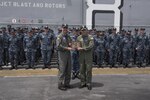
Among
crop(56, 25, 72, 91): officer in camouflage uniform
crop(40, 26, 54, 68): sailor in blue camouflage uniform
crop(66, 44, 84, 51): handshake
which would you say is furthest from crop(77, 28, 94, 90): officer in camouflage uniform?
crop(40, 26, 54, 68): sailor in blue camouflage uniform

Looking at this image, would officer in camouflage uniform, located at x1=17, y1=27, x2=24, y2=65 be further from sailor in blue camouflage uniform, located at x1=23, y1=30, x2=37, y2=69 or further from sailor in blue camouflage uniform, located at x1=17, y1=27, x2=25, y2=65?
sailor in blue camouflage uniform, located at x1=23, y1=30, x2=37, y2=69

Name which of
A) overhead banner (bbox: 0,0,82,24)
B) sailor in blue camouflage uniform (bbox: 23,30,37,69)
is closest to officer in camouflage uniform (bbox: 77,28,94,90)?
sailor in blue camouflage uniform (bbox: 23,30,37,69)

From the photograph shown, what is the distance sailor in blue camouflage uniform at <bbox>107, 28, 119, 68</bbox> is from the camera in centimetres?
1495

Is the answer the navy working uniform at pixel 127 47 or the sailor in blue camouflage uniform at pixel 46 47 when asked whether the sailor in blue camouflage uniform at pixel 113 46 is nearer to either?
the navy working uniform at pixel 127 47

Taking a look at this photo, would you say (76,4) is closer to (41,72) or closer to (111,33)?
(111,33)

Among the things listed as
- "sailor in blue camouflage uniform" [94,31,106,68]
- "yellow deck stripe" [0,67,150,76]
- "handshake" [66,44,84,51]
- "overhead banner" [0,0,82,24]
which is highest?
"overhead banner" [0,0,82,24]

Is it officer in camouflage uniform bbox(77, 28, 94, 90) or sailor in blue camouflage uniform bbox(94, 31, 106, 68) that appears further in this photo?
sailor in blue camouflage uniform bbox(94, 31, 106, 68)

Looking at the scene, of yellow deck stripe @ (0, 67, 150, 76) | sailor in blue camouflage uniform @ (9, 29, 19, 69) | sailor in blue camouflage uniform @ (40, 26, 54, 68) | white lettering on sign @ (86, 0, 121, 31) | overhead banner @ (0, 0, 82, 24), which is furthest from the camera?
overhead banner @ (0, 0, 82, 24)

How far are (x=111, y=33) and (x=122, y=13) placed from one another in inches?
80.4

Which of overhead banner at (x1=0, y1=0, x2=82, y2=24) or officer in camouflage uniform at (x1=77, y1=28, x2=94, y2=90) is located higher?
overhead banner at (x1=0, y1=0, x2=82, y2=24)

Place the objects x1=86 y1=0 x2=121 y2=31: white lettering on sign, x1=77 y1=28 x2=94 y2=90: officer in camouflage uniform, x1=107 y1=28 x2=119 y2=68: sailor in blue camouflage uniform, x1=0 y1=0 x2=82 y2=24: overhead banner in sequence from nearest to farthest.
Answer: x1=77 y1=28 x2=94 y2=90: officer in camouflage uniform → x1=107 y1=28 x2=119 y2=68: sailor in blue camouflage uniform → x1=86 y1=0 x2=121 y2=31: white lettering on sign → x1=0 y1=0 x2=82 y2=24: overhead banner

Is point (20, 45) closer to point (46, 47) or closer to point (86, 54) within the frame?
point (46, 47)

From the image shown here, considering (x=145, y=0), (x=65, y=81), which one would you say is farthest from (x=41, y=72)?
(x=145, y=0)

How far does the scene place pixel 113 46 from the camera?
15.0 meters
